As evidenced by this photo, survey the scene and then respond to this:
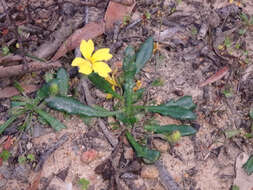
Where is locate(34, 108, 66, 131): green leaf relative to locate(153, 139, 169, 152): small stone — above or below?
above

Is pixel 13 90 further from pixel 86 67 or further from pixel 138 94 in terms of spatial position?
pixel 138 94

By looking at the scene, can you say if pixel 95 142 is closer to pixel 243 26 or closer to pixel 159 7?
pixel 159 7

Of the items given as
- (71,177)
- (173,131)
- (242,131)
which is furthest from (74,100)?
(242,131)

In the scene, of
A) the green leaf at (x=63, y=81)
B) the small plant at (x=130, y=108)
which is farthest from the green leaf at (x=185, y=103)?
the green leaf at (x=63, y=81)

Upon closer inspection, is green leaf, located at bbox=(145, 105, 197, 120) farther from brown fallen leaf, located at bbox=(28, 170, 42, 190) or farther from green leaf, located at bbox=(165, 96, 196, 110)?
brown fallen leaf, located at bbox=(28, 170, 42, 190)

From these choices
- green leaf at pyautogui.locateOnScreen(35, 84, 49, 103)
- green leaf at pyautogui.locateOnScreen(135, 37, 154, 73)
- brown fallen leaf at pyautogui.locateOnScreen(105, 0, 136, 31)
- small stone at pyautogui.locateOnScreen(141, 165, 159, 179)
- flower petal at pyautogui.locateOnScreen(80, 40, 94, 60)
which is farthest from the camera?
brown fallen leaf at pyautogui.locateOnScreen(105, 0, 136, 31)

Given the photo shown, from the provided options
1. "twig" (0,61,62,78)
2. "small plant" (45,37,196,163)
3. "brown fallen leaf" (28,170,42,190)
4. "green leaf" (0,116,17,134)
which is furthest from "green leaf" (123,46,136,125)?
"green leaf" (0,116,17,134)
